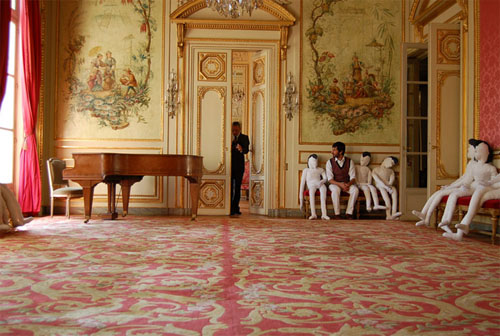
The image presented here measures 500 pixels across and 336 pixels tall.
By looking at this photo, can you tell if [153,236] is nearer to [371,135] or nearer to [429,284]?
[429,284]

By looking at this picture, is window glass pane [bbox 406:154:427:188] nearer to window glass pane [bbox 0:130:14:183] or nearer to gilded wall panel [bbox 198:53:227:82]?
gilded wall panel [bbox 198:53:227:82]

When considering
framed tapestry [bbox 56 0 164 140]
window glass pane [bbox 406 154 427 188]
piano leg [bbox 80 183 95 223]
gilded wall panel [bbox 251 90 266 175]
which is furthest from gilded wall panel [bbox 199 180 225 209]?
window glass pane [bbox 406 154 427 188]

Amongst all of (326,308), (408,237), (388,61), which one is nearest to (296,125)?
(388,61)

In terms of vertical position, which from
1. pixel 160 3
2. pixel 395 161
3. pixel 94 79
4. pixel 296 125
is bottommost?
pixel 395 161

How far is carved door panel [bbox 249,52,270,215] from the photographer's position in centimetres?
818

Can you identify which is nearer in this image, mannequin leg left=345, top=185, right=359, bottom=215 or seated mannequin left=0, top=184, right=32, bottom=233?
seated mannequin left=0, top=184, right=32, bottom=233

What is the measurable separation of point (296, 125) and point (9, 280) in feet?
19.6

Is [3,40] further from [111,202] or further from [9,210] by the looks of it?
[111,202]

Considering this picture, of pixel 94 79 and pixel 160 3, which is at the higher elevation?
pixel 160 3

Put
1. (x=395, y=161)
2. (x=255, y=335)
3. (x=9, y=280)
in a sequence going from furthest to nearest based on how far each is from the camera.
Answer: (x=395, y=161), (x=9, y=280), (x=255, y=335)

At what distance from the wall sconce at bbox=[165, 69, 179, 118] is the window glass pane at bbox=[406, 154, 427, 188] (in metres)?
4.03

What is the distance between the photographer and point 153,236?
4.85m

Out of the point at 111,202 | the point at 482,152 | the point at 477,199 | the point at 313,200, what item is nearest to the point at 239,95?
the point at 313,200

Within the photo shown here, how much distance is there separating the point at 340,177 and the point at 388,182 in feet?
2.68
